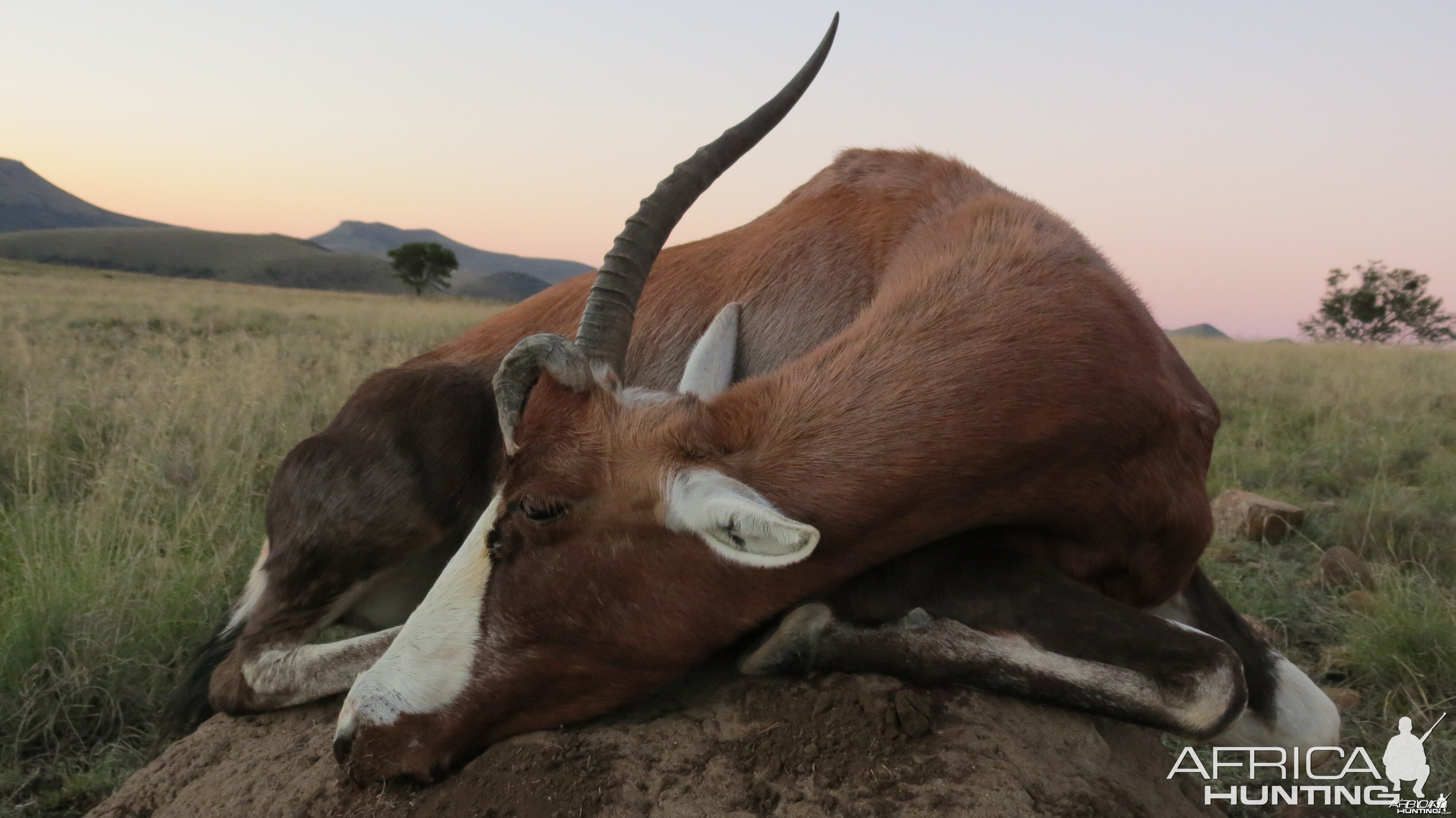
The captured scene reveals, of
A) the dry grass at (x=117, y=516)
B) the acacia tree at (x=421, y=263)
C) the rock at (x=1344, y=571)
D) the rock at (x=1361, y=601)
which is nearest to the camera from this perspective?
the dry grass at (x=117, y=516)

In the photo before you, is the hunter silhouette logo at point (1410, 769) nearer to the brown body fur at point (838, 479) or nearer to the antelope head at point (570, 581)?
the brown body fur at point (838, 479)

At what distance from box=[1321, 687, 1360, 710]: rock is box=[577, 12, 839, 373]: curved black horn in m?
3.01

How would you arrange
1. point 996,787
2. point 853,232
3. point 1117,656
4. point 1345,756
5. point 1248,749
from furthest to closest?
point 853,232 < point 1345,756 < point 1248,749 < point 1117,656 < point 996,787

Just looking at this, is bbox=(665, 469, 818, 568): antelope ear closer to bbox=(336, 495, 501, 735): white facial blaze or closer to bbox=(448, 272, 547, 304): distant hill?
bbox=(336, 495, 501, 735): white facial blaze

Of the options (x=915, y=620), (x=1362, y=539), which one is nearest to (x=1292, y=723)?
(x=915, y=620)

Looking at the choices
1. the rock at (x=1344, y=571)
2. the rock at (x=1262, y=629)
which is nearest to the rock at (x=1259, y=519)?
the rock at (x=1344, y=571)

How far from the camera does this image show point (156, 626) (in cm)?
373

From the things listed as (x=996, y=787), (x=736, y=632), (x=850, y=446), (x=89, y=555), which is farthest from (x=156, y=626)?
(x=996, y=787)

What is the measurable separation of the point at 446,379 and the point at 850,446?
85.1 inches

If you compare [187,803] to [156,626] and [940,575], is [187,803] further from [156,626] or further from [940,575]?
[940,575]

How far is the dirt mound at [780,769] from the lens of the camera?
1944 millimetres

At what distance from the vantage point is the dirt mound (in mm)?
1944

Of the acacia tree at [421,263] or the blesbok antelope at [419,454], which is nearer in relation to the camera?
the blesbok antelope at [419,454]

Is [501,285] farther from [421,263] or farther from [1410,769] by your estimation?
[1410,769]
